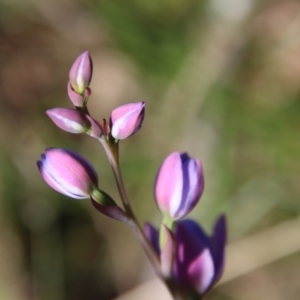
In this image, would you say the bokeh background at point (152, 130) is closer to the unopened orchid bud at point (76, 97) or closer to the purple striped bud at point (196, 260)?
the purple striped bud at point (196, 260)

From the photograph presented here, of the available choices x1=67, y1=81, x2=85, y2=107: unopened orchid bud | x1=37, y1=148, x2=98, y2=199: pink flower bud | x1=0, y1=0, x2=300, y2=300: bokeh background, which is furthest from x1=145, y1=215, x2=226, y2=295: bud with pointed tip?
x1=0, y1=0, x2=300, y2=300: bokeh background

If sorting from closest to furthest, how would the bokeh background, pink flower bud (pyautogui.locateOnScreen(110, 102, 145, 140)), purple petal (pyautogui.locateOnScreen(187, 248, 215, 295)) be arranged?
pink flower bud (pyautogui.locateOnScreen(110, 102, 145, 140)), purple petal (pyautogui.locateOnScreen(187, 248, 215, 295)), the bokeh background

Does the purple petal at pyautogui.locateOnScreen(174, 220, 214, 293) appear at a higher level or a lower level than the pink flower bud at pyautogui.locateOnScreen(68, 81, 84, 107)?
lower

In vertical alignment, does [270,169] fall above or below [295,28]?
below

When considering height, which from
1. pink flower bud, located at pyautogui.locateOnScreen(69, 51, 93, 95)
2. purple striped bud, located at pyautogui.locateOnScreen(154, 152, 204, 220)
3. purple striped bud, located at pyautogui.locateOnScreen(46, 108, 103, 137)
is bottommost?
purple striped bud, located at pyautogui.locateOnScreen(154, 152, 204, 220)

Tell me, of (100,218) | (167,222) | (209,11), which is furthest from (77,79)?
(209,11)

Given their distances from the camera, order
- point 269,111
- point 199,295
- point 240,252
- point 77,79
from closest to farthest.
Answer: point 77,79
point 199,295
point 240,252
point 269,111

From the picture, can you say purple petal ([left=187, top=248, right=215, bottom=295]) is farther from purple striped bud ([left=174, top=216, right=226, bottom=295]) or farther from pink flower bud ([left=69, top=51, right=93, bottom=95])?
pink flower bud ([left=69, top=51, right=93, bottom=95])

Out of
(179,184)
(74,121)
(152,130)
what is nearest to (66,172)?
(74,121)

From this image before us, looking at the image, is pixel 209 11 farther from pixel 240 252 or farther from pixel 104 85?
pixel 240 252
